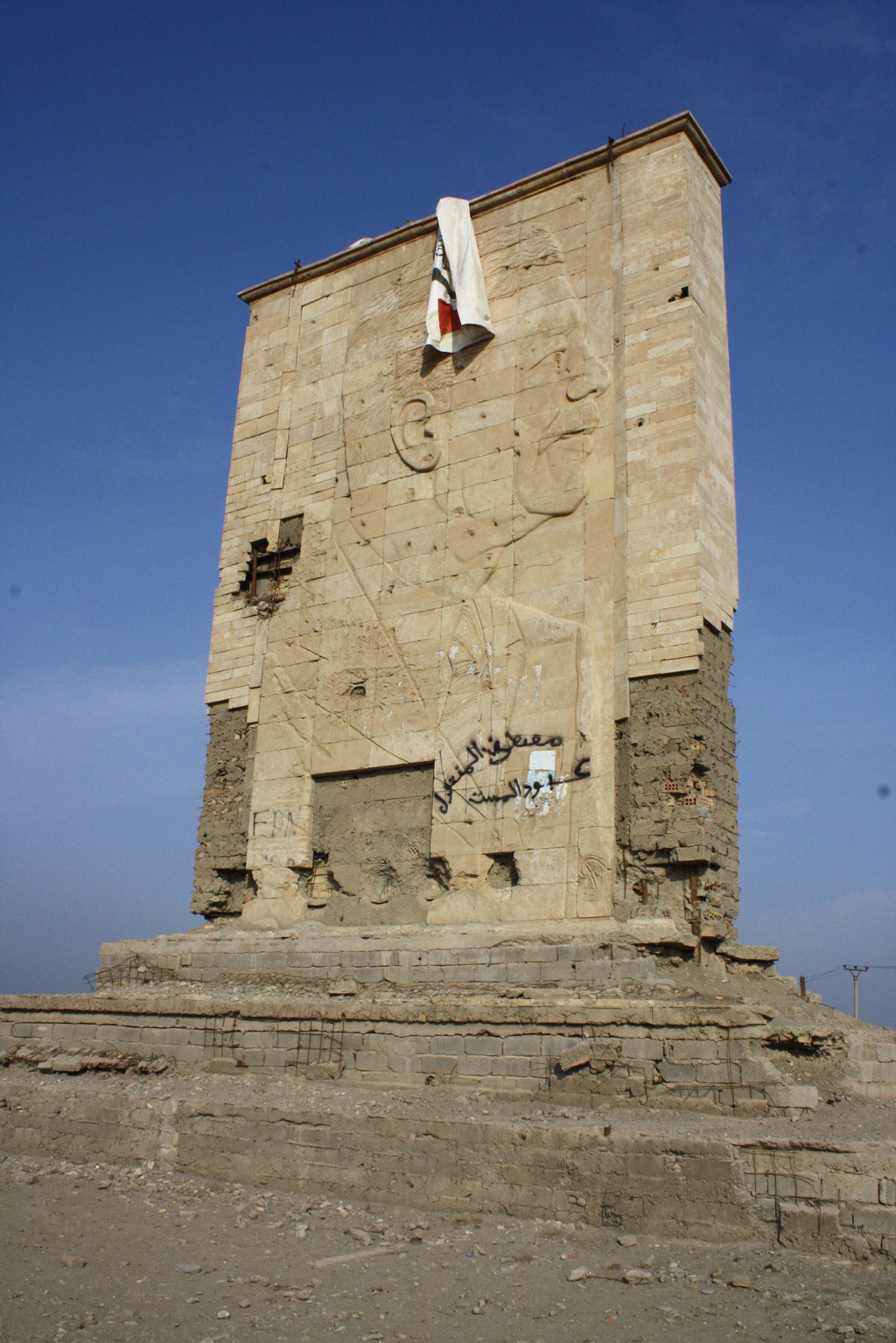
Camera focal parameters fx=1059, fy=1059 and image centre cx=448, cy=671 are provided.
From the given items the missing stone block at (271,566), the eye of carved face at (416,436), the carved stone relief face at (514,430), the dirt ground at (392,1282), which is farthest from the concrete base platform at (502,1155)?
the eye of carved face at (416,436)

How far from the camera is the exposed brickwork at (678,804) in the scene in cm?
1000

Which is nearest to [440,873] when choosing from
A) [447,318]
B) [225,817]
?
[225,817]

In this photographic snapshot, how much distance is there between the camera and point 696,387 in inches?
444

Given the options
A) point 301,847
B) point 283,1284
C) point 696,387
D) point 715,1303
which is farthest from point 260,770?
point 715,1303

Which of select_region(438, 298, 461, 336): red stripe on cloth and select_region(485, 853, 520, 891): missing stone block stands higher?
select_region(438, 298, 461, 336): red stripe on cloth

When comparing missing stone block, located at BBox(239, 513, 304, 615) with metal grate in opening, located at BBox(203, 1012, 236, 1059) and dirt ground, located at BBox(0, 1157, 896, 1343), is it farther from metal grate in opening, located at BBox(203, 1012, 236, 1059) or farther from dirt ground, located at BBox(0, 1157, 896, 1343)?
dirt ground, located at BBox(0, 1157, 896, 1343)

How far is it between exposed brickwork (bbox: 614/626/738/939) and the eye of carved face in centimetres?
417

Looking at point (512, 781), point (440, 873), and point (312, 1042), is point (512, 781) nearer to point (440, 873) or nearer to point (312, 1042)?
point (440, 873)

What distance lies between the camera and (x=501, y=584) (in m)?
11.8

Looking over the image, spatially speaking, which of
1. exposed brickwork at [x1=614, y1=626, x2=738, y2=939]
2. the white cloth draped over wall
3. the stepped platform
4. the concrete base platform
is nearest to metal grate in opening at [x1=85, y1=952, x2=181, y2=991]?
the stepped platform

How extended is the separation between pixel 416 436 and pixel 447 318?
154 centimetres

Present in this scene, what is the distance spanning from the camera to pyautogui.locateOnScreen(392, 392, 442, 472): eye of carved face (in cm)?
1296

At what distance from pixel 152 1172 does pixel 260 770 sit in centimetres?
587

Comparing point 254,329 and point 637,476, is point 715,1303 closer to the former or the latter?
point 637,476
